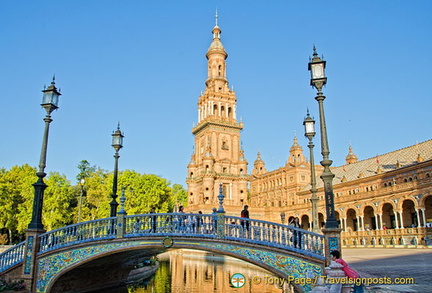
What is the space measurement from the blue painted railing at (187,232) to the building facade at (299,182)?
1169 inches

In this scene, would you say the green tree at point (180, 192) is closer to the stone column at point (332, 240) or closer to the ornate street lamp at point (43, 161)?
the ornate street lamp at point (43, 161)

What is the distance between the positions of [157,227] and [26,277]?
5770mm

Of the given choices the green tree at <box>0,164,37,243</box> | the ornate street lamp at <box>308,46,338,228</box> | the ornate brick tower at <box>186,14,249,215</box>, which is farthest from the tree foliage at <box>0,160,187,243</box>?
the ornate street lamp at <box>308,46,338,228</box>

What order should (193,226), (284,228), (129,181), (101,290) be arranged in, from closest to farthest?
(284,228)
(193,226)
(101,290)
(129,181)

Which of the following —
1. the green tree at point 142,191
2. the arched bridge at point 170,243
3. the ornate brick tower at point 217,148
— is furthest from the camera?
the ornate brick tower at point 217,148

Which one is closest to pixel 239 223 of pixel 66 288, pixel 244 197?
pixel 66 288

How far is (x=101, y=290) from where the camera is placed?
63.2 ft

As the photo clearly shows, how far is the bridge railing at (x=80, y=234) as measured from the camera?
15.0 metres

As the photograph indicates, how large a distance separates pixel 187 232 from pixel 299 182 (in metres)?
62.2

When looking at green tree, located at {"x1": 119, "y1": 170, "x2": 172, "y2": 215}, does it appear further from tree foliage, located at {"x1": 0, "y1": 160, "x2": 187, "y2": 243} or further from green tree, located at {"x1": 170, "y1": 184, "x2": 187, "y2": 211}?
green tree, located at {"x1": 170, "y1": 184, "x2": 187, "y2": 211}

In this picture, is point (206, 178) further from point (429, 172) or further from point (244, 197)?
point (429, 172)

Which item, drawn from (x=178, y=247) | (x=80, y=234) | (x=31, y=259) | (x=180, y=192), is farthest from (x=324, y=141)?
(x=180, y=192)

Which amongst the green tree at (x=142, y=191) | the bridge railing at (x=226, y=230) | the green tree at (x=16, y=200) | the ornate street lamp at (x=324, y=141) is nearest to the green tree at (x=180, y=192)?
the green tree at (x=142, y=191)

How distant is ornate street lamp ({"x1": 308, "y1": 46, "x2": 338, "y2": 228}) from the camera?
11953 millimetres
